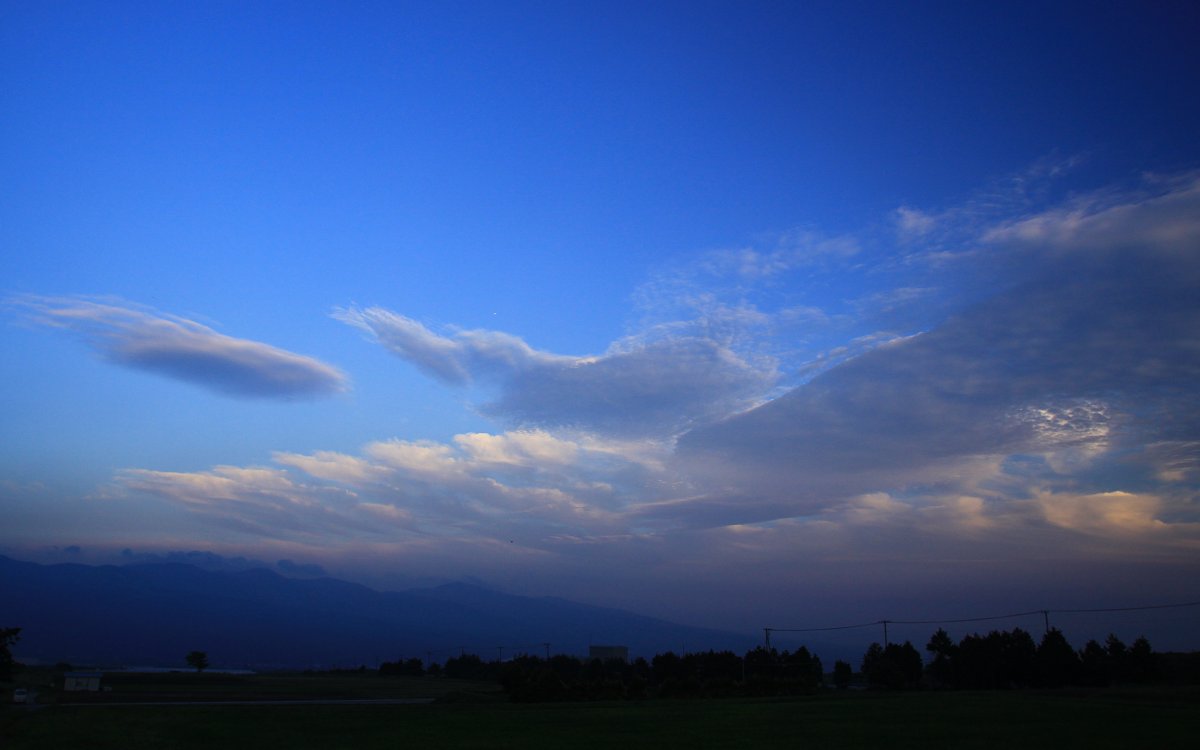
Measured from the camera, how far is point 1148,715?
27.8m

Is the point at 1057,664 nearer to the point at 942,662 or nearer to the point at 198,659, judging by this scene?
the point at 942,662

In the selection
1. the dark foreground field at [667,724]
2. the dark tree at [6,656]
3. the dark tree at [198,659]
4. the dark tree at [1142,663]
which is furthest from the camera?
the dark tree at [198,659]

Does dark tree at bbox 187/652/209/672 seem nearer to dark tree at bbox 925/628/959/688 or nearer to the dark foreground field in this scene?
the dark foreground field

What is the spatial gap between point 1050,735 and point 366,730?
2353 centimetres

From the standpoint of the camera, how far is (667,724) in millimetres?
29438

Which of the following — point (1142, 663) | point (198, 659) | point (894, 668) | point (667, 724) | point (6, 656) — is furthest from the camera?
point (198, 659)

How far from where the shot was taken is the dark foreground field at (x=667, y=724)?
2362cm

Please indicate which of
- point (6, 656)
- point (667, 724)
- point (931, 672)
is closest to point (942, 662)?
point (931, 672)

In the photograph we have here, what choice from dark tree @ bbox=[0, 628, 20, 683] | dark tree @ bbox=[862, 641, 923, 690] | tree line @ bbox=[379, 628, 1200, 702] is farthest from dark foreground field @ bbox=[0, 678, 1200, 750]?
dark tree @ bbox=[0, 628, 20, 683]

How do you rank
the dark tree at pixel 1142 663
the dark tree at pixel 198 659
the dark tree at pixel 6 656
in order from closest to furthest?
the dark tree at pixel 1142 663, the dark tree at pixel 6 656, the dark tree at pixel 198 659

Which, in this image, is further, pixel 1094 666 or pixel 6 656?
pixel 6 656

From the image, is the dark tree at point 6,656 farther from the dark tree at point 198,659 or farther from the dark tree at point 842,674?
the dark tree at point 842,674

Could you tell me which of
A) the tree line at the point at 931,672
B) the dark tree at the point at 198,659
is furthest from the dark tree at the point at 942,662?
the dark tree at the point at 198,659

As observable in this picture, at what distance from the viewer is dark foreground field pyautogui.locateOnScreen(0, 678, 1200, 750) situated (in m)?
23.6
